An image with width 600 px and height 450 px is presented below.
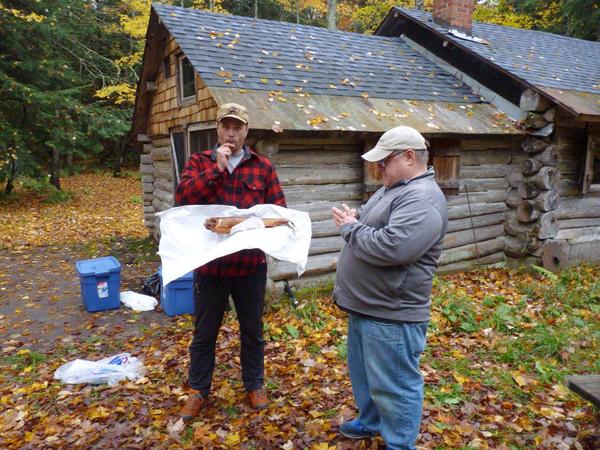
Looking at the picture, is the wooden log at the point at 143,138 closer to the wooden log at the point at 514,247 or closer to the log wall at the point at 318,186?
the log wall at the point at 318,186

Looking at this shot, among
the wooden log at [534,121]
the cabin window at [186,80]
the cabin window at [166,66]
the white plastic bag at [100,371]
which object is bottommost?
the white plastic bag at [100,371]

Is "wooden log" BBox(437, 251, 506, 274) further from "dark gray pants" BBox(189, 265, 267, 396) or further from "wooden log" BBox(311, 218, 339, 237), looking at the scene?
"dark gray pants" BBox(189, 265, 267, 396)

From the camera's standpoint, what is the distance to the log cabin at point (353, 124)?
6.38 meters

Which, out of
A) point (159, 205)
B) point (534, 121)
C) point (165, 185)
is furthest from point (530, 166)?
point (159, 205)

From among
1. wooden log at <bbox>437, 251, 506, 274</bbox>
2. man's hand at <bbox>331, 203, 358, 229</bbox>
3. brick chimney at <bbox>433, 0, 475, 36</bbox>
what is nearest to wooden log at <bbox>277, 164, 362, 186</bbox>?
wooden log at <bbox>437, 251, 506, 274</bbox>

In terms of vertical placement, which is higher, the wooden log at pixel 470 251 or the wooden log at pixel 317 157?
the wooden log at pixel 317 157

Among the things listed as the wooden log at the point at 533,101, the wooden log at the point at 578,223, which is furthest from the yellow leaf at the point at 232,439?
the wooden log at the point at 578,223

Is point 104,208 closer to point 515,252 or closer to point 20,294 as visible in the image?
point 20,294

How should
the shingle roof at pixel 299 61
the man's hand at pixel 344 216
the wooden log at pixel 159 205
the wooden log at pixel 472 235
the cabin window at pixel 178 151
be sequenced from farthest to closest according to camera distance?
the wooden log at pixel 159 205, the cabin window at pixel 178 151, the wooden log at pixel 472 235, the shingle roof at pixel 299 61, the man's hand at pixel 344 216

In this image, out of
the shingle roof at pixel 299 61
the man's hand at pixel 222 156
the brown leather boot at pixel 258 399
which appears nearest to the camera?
the man's hand at pixel 222 156

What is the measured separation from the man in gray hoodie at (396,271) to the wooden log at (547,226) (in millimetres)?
6219

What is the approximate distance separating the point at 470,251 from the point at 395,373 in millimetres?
6089

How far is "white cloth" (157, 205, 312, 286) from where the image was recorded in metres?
3.28

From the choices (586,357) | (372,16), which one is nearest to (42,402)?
(586,357)
